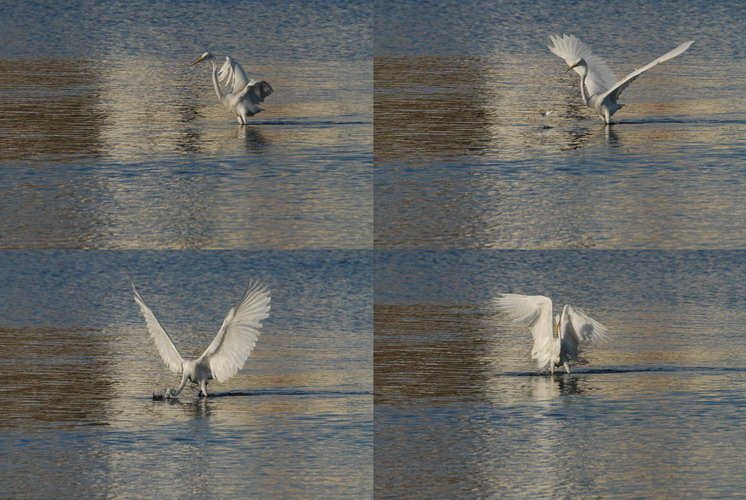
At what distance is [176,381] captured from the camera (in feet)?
20.5

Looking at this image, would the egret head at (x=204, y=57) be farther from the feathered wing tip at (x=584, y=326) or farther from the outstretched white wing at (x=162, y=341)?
the feathered wing tip at (x=584, y=326)

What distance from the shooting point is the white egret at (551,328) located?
20.4 feet

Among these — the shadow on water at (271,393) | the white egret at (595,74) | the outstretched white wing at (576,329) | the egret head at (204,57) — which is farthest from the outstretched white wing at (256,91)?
the outstretched white wing at (576,329)

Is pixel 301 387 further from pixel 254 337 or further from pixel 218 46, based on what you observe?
pixel 218 46

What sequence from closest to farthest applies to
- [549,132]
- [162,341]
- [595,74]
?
1. [162,341]
2. [549,132]
3. [595,74]

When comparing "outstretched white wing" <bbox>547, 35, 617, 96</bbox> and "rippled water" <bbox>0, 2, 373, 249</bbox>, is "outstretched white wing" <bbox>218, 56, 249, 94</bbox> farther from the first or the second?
"outstretched white wing" <bbox>547, 35, 617, 96</bbox>

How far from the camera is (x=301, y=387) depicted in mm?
6133

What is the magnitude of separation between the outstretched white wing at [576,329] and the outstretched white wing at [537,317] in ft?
0.17

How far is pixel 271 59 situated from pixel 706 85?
72.6 inches

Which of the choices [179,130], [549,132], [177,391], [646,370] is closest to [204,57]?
[179,130]

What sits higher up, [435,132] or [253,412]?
[435,132]

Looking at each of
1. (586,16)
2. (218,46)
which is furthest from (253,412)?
(586,16)

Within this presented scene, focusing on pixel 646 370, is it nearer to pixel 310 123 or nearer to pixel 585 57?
pixel 585 57

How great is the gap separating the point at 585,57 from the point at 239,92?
1.45 meters
